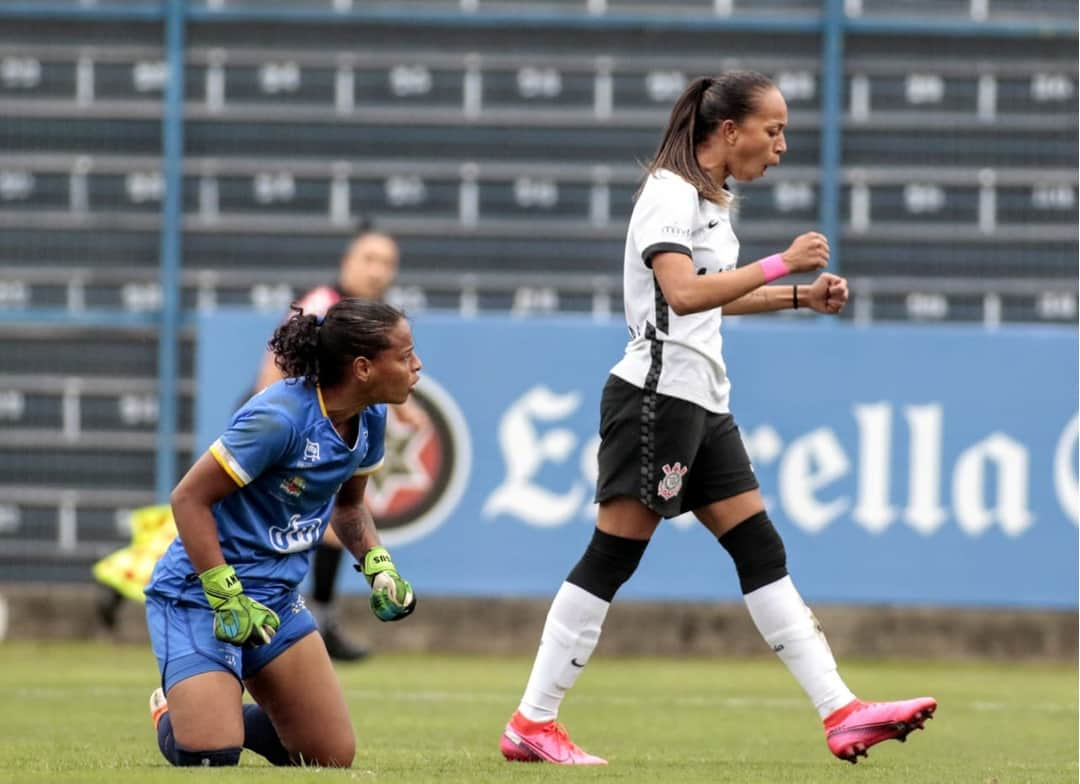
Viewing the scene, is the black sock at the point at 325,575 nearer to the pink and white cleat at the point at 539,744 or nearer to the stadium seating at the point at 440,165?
the stadium seating at the point at 440,165

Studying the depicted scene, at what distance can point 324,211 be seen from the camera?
1252 centimetres

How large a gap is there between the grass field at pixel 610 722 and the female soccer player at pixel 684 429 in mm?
294

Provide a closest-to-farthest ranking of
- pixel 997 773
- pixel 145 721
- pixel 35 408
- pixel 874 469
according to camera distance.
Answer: pixel 997 773, pixel 145 721, pixel 874 469, pixel 35 408

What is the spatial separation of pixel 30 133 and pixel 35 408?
4.95 feet

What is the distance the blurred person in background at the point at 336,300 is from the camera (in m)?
9.67

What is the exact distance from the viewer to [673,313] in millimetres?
6305

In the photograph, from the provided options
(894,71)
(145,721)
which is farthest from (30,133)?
(145,721)

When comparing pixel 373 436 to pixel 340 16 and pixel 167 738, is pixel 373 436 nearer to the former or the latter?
pixel 167 738

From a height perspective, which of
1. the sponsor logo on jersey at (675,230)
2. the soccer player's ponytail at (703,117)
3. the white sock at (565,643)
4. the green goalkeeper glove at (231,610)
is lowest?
the white sock at (565,643)

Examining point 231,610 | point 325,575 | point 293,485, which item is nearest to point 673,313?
point 293,485

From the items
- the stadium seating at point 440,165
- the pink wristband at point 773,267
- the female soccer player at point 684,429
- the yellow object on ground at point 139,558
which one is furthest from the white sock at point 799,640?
the stadium seating at point 440,165

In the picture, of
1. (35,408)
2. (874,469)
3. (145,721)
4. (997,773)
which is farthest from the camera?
(35,408)

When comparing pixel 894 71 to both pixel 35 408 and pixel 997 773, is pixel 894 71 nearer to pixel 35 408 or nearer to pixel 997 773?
pixel 35 408

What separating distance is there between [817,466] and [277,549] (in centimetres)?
553
